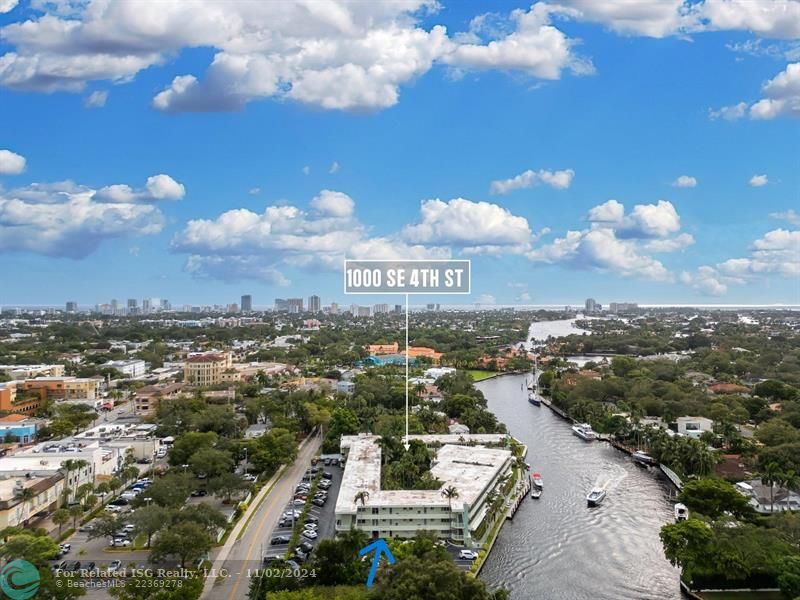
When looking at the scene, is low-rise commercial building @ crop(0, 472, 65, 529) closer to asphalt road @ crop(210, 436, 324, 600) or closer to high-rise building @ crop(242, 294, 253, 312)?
asphalt road @ crop(210, 436, 324, 600)

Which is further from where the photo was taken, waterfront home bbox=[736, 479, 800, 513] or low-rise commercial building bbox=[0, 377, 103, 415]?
low-rise commercial building bbox=[0, 377, 103, 415]

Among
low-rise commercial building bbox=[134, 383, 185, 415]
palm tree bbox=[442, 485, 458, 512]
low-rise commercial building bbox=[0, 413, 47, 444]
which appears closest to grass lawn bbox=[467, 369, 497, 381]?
low-rise commercial building bbox=[134, 383, 185, 415]

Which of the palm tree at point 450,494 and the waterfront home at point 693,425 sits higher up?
the palm tree at point 450,494

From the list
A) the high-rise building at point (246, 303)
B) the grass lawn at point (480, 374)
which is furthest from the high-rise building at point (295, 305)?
the grass lawn at point (480, 374)

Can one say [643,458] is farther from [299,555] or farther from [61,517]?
[61,517]

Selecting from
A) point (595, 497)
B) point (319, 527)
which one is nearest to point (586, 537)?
point (595, 497)

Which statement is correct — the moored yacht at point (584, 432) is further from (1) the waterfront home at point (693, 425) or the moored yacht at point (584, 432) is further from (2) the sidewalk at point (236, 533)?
(2) the sidewalk at point (236, 533)
